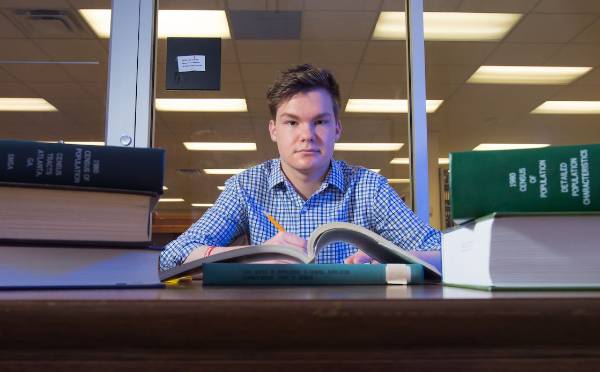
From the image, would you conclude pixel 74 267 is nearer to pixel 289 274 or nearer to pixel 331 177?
pixel 289 274

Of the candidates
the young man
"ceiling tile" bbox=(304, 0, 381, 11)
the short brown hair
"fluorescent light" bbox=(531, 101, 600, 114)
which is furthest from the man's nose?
"fluorescent light" bbox=(531, 101, 600, 114)

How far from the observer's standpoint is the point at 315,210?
63.7 inches

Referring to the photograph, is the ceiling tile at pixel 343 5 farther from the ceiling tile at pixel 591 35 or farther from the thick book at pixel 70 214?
the thick book at pixel 70 214

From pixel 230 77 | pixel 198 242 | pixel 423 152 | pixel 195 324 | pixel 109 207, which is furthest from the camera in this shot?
pixel 230 77

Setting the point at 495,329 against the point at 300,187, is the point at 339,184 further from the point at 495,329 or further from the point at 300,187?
the point at 495,329

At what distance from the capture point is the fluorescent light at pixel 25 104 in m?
5.01

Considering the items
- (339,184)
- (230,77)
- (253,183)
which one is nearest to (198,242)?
(253,183)

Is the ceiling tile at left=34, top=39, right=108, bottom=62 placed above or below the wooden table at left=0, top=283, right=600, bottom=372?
above

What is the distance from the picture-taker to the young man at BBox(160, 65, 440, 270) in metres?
1.56

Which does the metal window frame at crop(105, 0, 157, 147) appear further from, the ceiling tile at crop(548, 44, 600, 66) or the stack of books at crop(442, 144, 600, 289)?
the ceiling tile at crop(548, 44, 600, 66)

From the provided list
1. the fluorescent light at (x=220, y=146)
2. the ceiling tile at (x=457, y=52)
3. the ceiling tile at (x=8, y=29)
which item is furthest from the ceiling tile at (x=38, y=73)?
the ceiling tile at (x=457, y=52)

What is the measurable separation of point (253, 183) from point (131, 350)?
54.6 inches

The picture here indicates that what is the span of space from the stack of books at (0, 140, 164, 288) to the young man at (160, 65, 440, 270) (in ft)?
3.28

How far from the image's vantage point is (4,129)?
5.84 m
